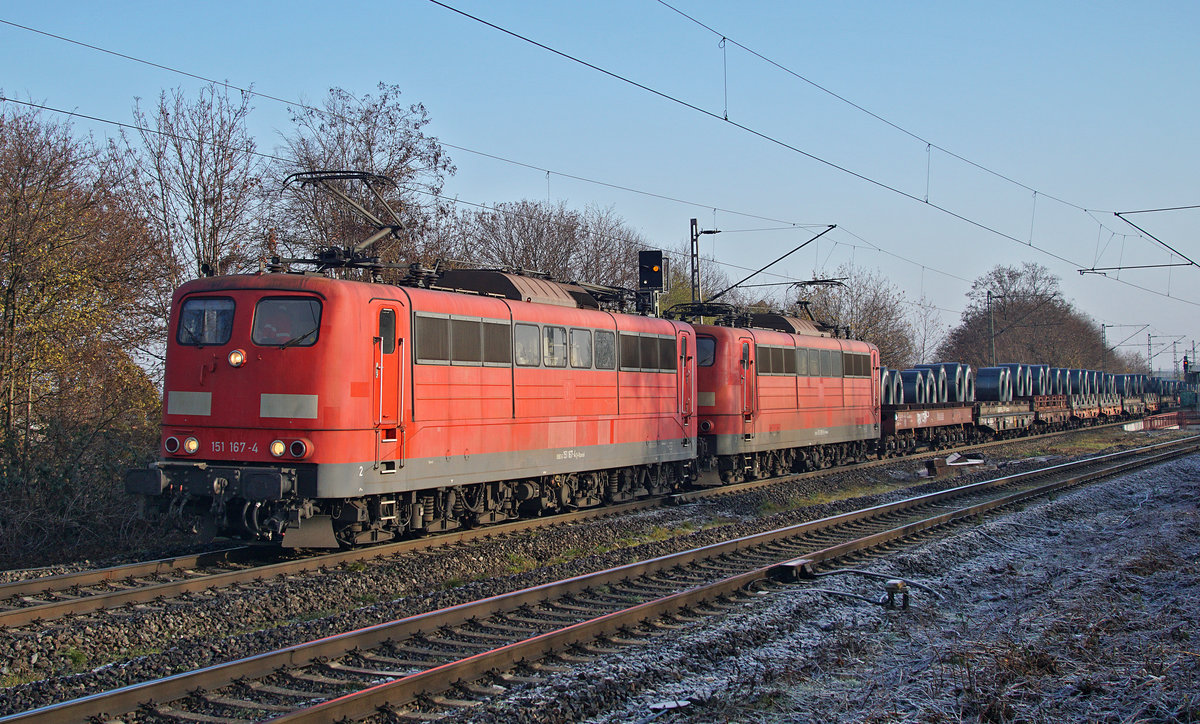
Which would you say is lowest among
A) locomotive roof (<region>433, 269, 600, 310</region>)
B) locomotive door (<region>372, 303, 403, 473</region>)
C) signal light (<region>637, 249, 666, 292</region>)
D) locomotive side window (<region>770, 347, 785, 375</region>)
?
locomotive door (<region>372, 303, 403, 473</region>)

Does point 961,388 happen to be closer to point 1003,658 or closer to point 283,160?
point 283,160

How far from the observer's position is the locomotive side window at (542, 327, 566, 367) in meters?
13.6

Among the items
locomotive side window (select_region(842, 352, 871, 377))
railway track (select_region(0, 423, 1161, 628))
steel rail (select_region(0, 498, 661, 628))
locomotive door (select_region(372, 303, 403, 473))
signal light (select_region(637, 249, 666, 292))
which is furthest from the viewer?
locomotive side window (select_region(842, 352, 871, 377))

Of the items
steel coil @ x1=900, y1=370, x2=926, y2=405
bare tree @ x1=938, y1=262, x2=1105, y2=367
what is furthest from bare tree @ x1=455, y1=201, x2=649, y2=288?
bare tree @ x1=938, y1=262, x2=1105, y2=367

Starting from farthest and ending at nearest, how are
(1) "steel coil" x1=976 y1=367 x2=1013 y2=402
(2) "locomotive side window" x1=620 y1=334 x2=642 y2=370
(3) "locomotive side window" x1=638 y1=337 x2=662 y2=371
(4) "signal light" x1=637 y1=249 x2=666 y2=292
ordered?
(1) "steel coil" x1=976 y1=367 x2=1013 y2=402 → (4) "signal light" x1=637 y1=249 x2=666 y2=292 → (3) "locomotive side window" x1=638 y1=337 x2=662 y2=371 → (2) "locomotive side window" x1=620 y1=334 x2=642 y2=370

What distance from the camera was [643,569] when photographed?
33.5ft

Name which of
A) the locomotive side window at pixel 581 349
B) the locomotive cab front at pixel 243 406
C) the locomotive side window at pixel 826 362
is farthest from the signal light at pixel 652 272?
the locomotive cab front at pixel 243 406

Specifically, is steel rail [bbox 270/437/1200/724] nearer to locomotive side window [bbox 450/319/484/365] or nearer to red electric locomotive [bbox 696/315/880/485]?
locomotive side window [bbox 450/319/484/365]

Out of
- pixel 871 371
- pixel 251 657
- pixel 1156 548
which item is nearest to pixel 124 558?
pixel 251 657

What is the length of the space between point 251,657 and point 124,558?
5186 millimetres

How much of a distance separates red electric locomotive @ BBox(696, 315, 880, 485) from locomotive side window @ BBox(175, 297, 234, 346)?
9.99 metres

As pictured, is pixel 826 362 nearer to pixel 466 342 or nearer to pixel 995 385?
pixel 466 342

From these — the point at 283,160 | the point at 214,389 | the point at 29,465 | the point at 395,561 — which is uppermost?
the point at 283,160

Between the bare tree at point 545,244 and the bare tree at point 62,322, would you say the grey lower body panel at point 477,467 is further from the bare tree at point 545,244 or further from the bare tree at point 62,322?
the bare tree at point 545,244
